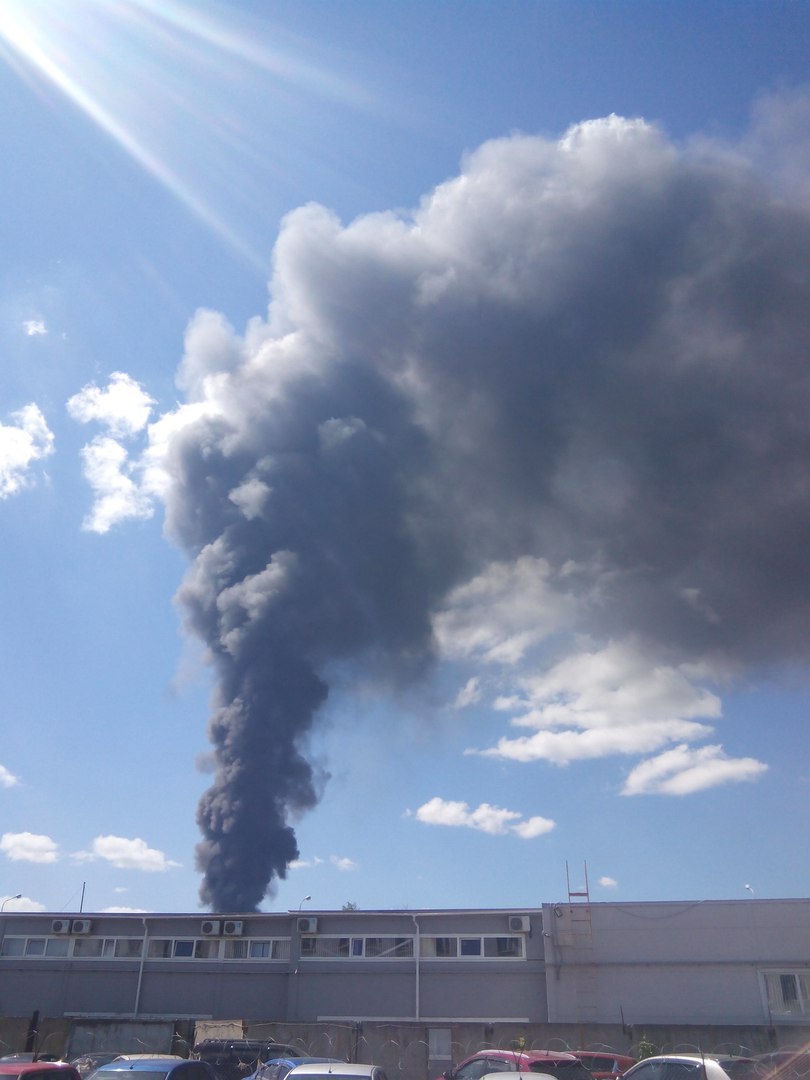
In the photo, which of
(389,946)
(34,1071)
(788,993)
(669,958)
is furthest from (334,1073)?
(788,993)

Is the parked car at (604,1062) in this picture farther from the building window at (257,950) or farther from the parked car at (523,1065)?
the building window at (257,950)

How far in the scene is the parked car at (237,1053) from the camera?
22328 mm

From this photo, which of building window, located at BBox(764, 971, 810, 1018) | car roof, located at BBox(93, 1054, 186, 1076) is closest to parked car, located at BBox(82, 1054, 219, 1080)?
car roof, located at BBox(93, 1054, 186, 1076)

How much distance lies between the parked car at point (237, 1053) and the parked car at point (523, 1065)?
25.7 feet

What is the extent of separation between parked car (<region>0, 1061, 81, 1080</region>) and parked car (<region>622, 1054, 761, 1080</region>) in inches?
312

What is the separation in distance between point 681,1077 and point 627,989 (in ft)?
69.5

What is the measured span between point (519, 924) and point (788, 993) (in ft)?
29.9

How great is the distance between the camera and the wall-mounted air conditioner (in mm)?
32281

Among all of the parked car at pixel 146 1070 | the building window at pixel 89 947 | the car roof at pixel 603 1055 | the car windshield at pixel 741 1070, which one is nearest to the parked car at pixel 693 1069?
the car windshield at pixel 741 1070

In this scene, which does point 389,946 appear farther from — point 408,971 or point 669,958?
point 669,958

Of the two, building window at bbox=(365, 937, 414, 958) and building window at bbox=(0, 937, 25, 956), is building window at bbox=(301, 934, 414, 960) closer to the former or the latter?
building window at bbox=(365, 937, 414, 958)

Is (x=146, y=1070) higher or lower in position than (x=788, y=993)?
lower

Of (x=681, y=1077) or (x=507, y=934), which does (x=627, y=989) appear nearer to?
(x=507, y=934)

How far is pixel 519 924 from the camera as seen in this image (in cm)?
3241
